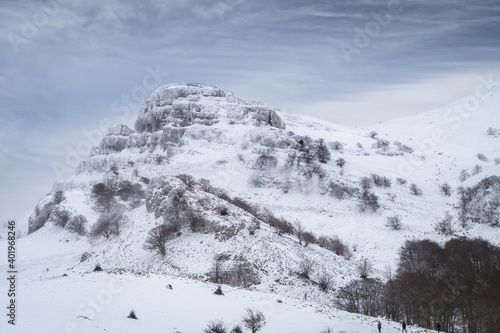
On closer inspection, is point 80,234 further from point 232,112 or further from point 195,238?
point 232,112

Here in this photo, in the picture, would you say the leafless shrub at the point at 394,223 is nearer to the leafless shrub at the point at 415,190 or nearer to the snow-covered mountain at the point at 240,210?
the snow-covered mountain at the point at 240,210

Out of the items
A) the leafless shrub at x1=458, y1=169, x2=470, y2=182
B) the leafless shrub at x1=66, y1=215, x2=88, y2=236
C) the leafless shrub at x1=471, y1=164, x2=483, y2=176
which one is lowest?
the leafless shrub at x1=66, y1=215, x2=88, y2=236

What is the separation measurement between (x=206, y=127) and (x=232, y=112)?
14.4 metres

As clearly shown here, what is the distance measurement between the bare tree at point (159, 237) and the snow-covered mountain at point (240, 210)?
32cm

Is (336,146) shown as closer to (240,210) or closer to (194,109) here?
(194,109)

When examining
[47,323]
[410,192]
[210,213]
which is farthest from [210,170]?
[47,323]

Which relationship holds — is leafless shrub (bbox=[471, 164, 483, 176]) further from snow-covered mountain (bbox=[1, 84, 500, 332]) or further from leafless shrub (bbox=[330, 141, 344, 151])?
leafless shrub (bbox=[330, 141, 344, 151])

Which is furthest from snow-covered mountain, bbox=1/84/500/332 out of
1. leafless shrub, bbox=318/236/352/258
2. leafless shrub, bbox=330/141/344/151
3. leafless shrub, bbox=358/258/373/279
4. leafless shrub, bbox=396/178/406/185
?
leafless shrub, bbox=330/141/344/151

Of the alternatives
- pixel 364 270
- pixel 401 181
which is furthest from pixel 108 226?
pixel 401 181

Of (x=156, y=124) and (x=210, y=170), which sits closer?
(x=210, y=170)

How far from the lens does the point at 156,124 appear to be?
113 metres

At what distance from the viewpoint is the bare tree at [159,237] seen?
36.4 meters

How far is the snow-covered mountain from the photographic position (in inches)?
1008

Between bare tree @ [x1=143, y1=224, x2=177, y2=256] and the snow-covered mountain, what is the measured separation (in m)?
0.32
